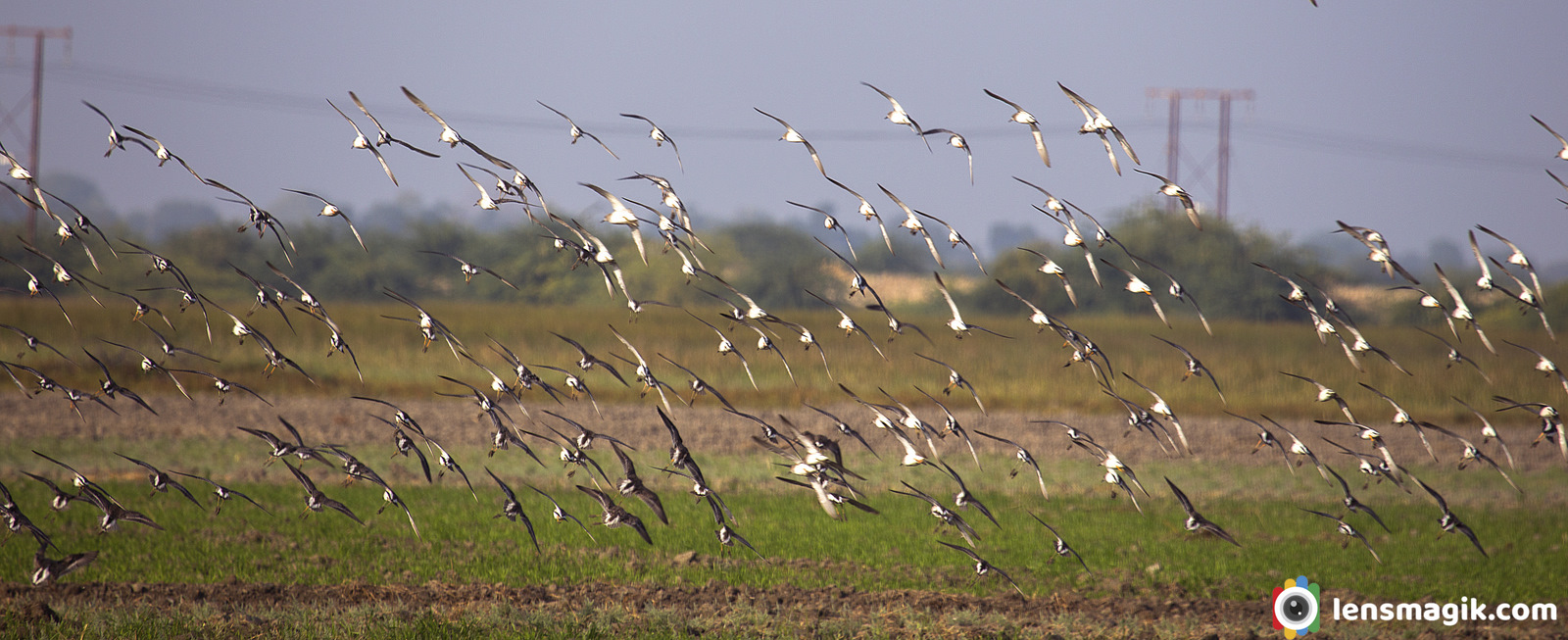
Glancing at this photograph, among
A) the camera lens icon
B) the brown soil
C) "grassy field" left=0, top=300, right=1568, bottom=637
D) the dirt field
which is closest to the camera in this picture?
the dirt field

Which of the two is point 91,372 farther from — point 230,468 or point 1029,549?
point 1029,549

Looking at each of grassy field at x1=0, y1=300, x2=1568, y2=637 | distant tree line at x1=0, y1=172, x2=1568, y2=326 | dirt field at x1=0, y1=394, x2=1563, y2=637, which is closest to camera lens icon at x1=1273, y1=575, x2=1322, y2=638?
dirt field at x1=0, y1=394, x2=1563, y2=637

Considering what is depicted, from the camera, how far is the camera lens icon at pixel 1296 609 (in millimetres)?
10258

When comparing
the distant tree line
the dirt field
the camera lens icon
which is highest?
the camera lens icon

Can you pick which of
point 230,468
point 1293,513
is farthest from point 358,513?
point 1293,513

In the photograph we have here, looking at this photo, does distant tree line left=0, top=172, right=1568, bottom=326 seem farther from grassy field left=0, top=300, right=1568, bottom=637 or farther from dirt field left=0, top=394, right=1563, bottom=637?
dirt field left=0, top=394, right=1563, bottom=637

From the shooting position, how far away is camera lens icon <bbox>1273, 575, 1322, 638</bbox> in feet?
33.7

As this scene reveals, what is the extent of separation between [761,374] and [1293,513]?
17.2m

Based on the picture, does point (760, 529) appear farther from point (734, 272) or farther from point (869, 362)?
point (734, 272)

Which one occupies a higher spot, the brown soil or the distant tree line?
the brown soil

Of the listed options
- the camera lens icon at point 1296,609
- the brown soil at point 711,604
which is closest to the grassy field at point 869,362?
the camera lens icon at point 1296,609

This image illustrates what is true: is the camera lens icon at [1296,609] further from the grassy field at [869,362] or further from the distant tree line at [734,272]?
the distant tree line at [734,272]

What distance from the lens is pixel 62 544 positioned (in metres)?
12.1

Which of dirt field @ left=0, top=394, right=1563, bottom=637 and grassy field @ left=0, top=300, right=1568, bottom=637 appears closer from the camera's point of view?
dirt field @ left=0, top=394, right=1563, bottom=637
